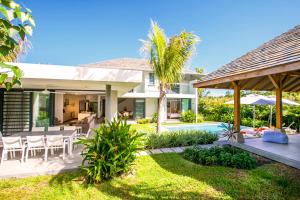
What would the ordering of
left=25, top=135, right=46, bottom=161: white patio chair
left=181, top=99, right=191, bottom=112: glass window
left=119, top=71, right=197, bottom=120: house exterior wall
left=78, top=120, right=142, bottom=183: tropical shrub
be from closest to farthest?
left=78, top=120, right=142, bottom=183: tropical shrub, left=25, top=135, right=46, bottom=161: white patio chair, left=119, top=71, right=197, bottom=120: house exterior wall, left=181, top=99, right=191, bottom=112: glass window

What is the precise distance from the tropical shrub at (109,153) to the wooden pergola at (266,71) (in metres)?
5.01

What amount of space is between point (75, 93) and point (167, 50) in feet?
32.1

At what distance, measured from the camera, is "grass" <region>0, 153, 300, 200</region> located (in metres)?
4.75

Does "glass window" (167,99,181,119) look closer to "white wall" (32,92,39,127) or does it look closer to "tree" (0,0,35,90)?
"white wall" (32,92,39,127)

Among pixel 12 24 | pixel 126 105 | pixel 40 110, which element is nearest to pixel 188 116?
pixel 126 105

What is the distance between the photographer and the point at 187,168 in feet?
21.2

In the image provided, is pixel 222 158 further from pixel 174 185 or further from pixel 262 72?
pixel 262 72

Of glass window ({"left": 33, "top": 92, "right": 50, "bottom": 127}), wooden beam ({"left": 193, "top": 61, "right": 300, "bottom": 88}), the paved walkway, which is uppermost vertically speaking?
wooden beam ({"left": 193, "top": 61, "right": 300, "bottom": 88})

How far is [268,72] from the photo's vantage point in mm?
6156

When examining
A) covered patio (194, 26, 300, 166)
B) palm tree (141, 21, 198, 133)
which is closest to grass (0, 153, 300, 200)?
covered patio (194, 26, 300, 166)

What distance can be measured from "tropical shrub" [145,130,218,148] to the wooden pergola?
6.18 feet

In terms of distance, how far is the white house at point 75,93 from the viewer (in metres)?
7.17

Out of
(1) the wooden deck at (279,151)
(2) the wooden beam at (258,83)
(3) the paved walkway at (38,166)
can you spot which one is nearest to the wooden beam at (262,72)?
(1) the wooden deck at (279,151)

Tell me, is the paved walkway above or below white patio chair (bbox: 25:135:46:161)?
below
